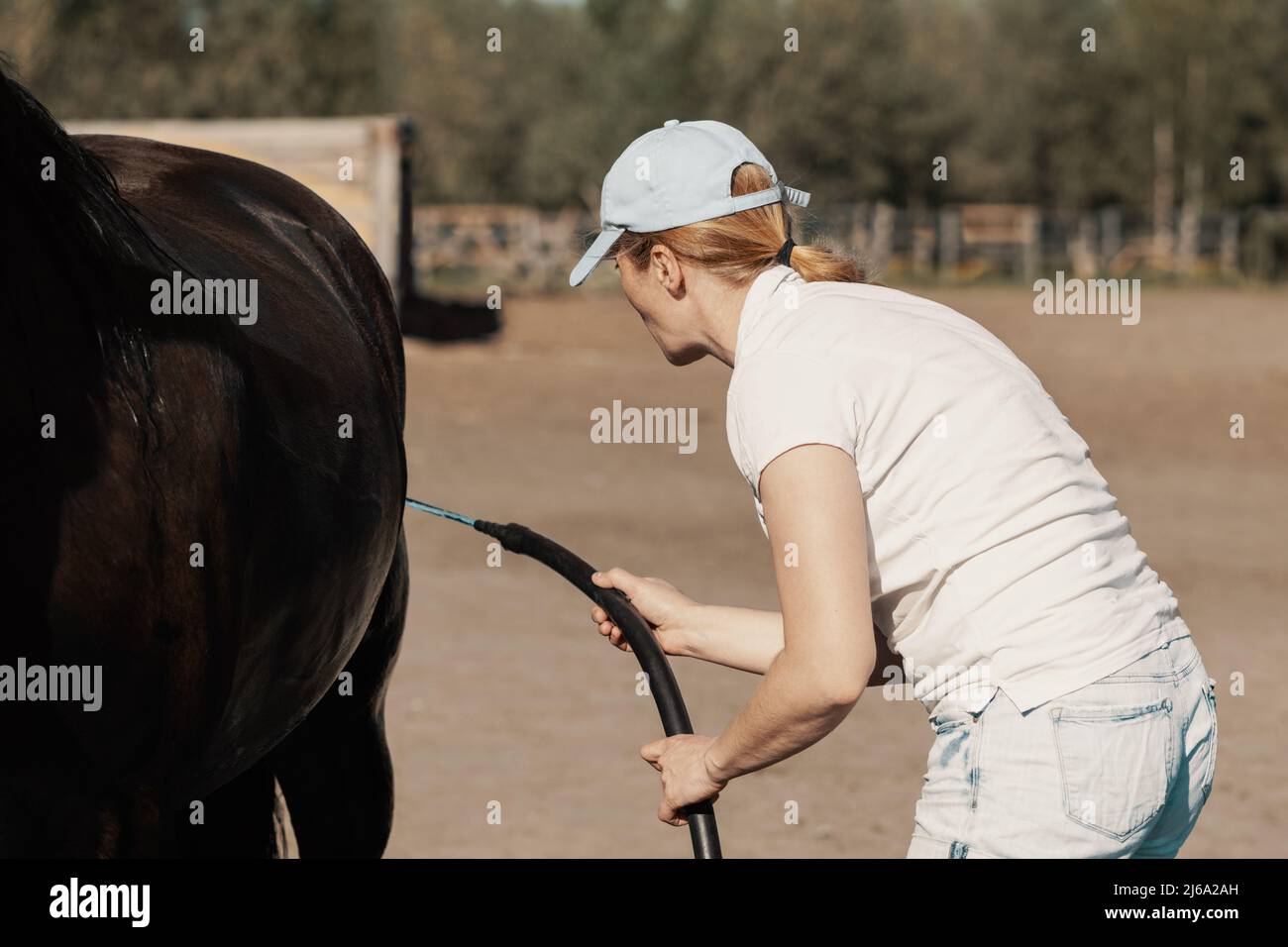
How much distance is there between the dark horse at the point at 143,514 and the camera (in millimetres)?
1749

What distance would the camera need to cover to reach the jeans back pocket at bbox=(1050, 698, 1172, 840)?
1680 mm

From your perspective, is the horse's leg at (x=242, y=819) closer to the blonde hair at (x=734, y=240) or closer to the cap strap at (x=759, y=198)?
the blonde hair at (x=734, y=240)

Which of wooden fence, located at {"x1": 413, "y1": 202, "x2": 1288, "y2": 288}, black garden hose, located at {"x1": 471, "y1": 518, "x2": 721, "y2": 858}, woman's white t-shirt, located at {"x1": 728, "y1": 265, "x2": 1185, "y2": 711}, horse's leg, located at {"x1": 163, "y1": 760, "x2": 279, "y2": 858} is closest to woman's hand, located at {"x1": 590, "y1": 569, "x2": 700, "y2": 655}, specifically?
black garden hose, located at {"x1": 471, "y1": 518, "x2": 721, "y2": 858}

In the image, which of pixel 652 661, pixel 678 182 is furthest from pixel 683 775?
pixel 678 182

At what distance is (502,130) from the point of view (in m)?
45.7

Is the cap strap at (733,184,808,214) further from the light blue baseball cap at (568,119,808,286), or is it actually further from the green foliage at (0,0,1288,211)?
the green foliage at (0,0,1288,211)

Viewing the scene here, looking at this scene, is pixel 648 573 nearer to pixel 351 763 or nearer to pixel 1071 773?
pixel 351 763

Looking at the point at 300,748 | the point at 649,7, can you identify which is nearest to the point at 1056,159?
the point at 649,7

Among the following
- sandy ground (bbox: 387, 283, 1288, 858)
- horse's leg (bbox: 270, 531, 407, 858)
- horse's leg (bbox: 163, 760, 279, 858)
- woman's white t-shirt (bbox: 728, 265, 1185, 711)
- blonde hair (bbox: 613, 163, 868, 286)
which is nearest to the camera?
woman's white t-shirt (bbox: 728, 265, 1185, 711)

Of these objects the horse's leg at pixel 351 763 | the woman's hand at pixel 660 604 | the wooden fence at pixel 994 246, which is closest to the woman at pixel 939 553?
the woman's hand at pixel 660 604

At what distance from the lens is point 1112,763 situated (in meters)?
1.69

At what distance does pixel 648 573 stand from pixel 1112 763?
5.24 meters

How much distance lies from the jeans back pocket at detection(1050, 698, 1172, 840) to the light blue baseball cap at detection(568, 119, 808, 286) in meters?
0.73

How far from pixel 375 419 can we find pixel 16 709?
1.15 meters
